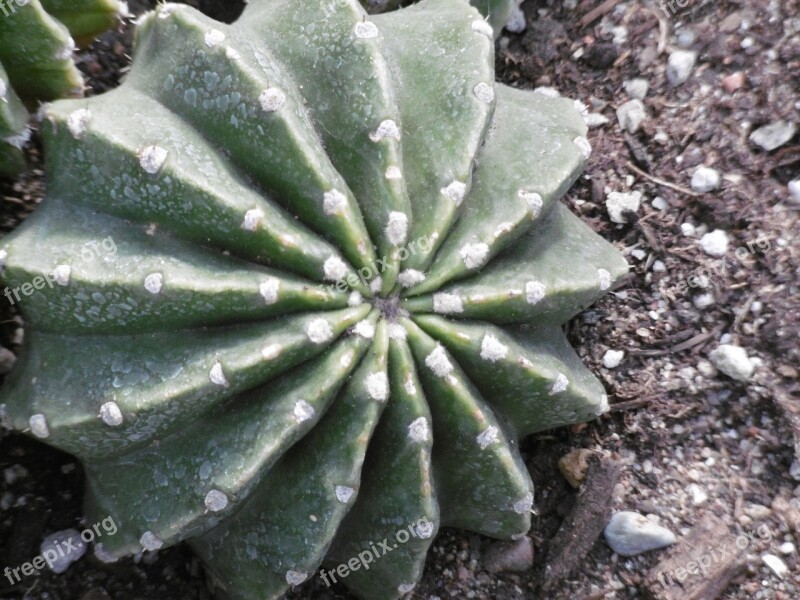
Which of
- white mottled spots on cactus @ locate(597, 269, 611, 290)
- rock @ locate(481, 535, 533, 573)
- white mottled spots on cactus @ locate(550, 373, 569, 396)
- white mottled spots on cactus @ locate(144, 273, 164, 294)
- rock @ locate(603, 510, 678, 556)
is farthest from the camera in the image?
rock @ locate(481, 535, 533, 573)

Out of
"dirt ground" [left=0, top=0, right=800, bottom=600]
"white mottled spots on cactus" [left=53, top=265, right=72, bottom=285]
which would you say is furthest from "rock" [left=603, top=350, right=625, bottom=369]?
"white mottled spots on cactus" [left=53, top=265, right=72, bottom=285]

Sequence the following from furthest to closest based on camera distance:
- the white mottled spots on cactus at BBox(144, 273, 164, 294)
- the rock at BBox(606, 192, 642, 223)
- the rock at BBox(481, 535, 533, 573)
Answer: the rock at BBox(606, 192, 642, 223) → the rock at BBox(481, 535, 533, 573) → the white mottled spots on cactus at BBox(144, 273, 164, 294)

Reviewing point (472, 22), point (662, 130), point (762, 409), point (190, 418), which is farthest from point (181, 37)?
point (762, 409)

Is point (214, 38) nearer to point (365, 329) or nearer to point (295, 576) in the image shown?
point (365, 329)

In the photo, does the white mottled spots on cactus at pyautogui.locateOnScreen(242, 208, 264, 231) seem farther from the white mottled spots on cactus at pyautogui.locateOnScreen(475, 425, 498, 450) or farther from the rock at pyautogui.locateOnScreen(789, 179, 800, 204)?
the rock at pyautogui.locateOnScreen(789, 179, 800, 204)

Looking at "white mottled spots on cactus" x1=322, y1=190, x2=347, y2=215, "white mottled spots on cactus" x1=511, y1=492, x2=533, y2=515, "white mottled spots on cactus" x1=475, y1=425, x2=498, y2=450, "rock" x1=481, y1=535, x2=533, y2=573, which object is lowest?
"rock" x1=481, y1=535, x2=533, y2=573

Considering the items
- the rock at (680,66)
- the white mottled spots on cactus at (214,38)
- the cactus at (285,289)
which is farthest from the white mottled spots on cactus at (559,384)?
the rock at (680,66)
